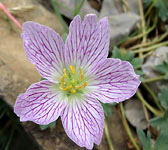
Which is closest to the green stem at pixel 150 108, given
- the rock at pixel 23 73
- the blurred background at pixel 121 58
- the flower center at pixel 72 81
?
the blurred background at pixel 121 58

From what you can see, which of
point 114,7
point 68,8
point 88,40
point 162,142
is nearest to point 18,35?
point 68,8

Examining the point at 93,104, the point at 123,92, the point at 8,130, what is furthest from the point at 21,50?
the point at 123,92

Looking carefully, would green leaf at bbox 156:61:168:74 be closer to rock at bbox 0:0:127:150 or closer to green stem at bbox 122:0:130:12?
rock at bbox 0:0:127:150

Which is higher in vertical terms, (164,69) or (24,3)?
(24,3)

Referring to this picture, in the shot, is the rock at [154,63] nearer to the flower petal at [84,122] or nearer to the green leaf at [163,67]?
the green leaf at [163,67]

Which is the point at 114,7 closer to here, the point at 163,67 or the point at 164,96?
the point at 163,67

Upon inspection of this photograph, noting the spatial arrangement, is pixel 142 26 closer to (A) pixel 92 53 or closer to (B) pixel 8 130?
(A) pixel 92 53
